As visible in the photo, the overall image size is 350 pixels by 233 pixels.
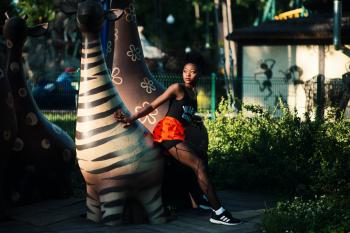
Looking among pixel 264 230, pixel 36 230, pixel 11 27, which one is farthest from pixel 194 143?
pixel 11 27

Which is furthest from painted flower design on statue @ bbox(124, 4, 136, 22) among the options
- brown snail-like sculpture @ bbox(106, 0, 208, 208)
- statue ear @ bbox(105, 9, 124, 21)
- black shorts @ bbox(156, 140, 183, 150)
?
black shorts @ bbox(156, 140, 183, 150)

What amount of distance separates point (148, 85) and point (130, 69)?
1.03ft

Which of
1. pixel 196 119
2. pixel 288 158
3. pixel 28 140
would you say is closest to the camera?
pixel 196 119

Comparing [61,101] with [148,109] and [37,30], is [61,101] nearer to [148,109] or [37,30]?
[37,30]

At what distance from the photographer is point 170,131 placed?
6.44 m

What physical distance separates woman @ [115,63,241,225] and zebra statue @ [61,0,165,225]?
158 millimetres

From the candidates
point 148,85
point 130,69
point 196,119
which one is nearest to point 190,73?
point 196,119

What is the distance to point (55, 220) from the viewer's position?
21.8 ft

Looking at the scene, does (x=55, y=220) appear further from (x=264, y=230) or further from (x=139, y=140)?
(x=264, y=230)

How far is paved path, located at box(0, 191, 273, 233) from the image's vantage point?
6.17 m

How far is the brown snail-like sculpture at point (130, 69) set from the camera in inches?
303

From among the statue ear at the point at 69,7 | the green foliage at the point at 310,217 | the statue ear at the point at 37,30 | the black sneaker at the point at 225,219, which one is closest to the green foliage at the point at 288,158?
the green foliage at the point at 310,217

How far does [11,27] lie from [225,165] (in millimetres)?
3478

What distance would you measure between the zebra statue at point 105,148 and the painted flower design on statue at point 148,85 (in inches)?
53.8
